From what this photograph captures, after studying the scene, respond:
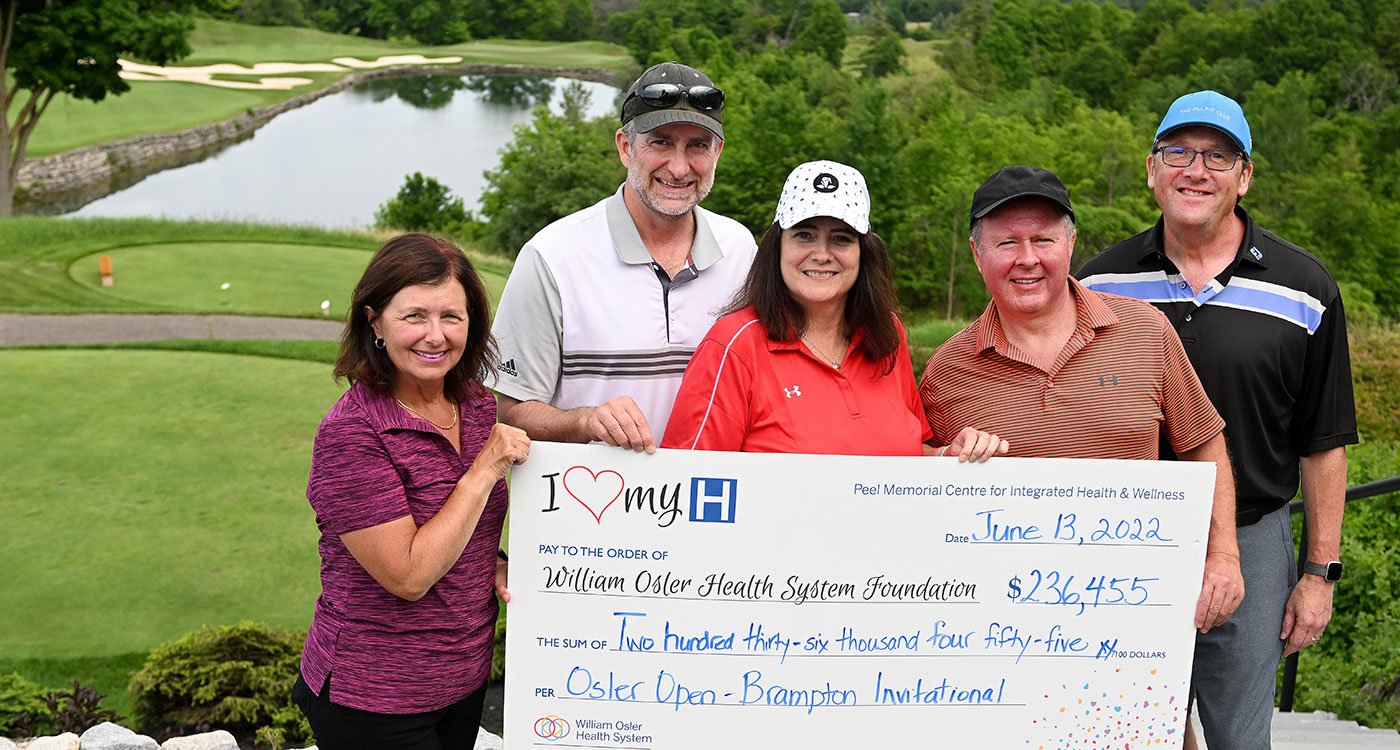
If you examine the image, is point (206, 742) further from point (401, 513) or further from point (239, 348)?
point (239, 348)

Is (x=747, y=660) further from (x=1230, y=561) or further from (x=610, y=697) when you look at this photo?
(x=1230, y=561)

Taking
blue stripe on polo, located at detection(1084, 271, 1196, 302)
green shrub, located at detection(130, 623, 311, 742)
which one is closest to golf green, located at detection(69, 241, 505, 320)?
green shrub, located at detection(130, 623, 311, 742)

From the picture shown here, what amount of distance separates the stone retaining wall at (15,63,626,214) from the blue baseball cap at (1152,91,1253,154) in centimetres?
3751

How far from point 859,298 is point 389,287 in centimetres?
112

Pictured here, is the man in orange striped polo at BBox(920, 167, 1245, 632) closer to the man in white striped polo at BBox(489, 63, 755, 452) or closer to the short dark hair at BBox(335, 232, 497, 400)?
the man in white striped polo at BBox(489, 63, 755, 452)

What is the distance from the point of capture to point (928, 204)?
126ft

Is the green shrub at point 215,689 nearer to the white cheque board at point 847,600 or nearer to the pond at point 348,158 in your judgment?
the white cheque board at point 847,600

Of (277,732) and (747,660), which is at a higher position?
(747,660)

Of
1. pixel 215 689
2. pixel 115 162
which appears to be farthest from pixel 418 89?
pixel 215 689

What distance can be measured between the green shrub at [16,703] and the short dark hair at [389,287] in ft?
9.99

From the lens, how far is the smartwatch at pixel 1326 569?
3383mm

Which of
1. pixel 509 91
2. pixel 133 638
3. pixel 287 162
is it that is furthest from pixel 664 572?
pixel 509 91

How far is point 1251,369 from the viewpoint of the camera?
10.6 ft

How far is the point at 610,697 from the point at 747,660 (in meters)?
0.35
